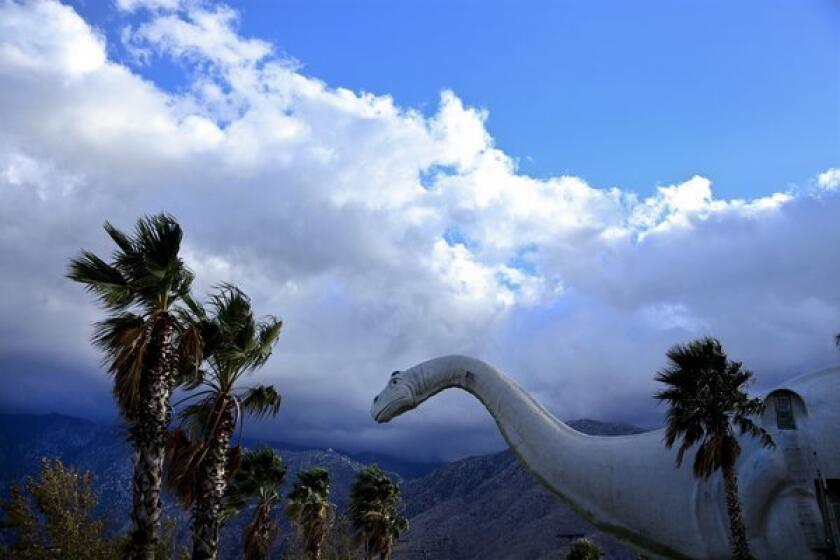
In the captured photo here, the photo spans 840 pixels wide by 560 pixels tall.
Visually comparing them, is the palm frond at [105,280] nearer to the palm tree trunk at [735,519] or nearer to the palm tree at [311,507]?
the palm tree trunk at [735,519]

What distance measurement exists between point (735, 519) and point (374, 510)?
23850mm

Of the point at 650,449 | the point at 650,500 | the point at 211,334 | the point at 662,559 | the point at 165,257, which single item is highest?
the point at 165,257

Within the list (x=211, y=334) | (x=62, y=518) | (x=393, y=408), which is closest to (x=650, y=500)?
(x=393, y=408)

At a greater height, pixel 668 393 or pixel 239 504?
pixel 668 393

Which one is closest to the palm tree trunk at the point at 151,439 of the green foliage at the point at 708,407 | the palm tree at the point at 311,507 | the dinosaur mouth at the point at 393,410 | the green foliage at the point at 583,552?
the dinosaur mouth at the point at 393,410

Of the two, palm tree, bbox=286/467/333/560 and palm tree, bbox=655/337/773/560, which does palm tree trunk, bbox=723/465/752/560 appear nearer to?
palm tree, bbox=655/337/773/560

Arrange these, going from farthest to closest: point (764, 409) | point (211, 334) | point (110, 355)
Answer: point (764, 409)
point (211, 334)
point (110, 355)

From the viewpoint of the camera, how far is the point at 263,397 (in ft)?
57.2

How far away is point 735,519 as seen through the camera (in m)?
15.3

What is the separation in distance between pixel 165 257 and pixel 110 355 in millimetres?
2124

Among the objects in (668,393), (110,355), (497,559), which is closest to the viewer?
(110,355)

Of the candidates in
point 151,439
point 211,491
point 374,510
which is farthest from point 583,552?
point 151,439

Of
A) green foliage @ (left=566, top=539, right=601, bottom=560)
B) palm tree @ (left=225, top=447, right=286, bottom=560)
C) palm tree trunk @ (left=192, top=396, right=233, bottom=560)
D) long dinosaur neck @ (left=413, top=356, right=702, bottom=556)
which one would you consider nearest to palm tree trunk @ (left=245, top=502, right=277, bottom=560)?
palm tree @ (left=225, top=447, right=286, bottom=560)

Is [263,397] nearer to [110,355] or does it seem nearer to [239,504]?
[110,355]
